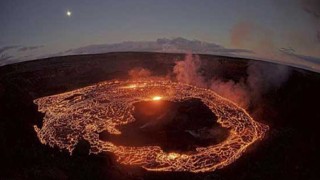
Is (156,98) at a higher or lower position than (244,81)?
lower

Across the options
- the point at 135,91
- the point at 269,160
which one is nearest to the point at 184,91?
the point at 135,91

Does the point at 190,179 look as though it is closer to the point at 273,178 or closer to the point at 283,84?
the point at 273,178

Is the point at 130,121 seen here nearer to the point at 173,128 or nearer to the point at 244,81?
the point at 173,128

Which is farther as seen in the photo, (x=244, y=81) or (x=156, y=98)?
(x=244, y=81)

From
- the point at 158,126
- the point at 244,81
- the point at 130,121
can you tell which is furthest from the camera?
the point at 244,81

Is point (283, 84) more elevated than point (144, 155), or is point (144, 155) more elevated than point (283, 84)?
point (283, 84)

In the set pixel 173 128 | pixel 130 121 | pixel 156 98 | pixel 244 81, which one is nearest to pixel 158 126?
pixel 173 128
